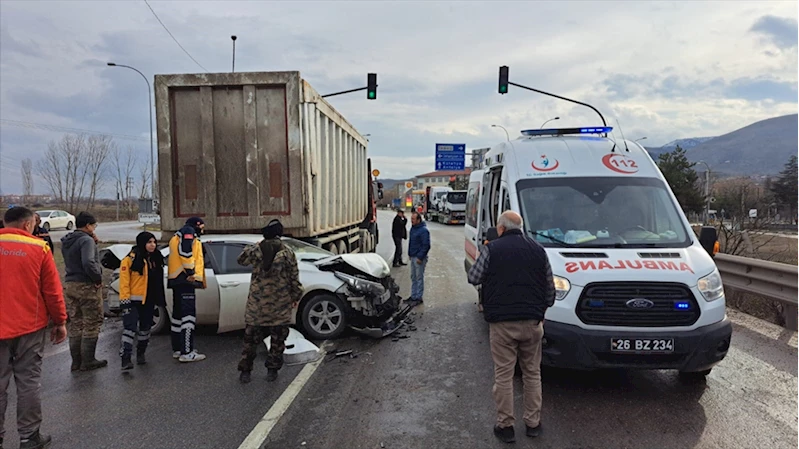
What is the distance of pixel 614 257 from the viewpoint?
4.64 m

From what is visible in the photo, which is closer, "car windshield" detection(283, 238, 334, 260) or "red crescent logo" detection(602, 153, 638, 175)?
"red crescent logo" detection(602, 153, 638, 175)

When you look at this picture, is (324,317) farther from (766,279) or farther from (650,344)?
(766,279)

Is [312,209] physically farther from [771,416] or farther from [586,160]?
[771,416]

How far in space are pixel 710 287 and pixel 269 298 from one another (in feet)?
13.6

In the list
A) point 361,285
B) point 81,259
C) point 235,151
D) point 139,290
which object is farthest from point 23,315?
point 235,151

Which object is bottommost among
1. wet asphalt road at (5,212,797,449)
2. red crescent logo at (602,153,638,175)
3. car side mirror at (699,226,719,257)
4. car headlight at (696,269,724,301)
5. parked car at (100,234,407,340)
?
wet asphalt road at (5,212,797,449)

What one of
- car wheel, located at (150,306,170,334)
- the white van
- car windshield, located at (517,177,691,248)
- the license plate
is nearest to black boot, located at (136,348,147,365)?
car wheel, located at (150,306,170,334)

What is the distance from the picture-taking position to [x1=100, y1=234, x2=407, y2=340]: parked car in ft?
21.2

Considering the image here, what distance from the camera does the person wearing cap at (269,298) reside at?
16.7ft

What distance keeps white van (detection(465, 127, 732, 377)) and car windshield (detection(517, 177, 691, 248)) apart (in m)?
0.01

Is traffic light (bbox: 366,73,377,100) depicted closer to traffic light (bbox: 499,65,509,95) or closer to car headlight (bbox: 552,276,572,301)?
traffic light (bbox: 499,65,509,95)

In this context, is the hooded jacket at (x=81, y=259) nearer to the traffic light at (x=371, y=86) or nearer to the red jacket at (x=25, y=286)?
the red jacket at (x=25, y=286)

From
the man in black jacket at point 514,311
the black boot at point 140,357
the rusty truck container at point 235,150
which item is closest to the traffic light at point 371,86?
the rusty truck container at point 235,150

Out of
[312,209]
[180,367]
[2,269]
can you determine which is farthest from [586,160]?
[2,269]
